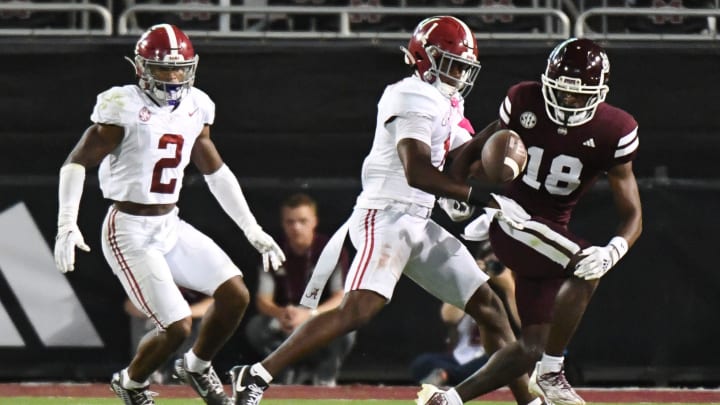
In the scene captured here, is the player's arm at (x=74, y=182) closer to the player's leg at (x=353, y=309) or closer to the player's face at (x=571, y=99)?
the player's leg at (x=353, y=309)

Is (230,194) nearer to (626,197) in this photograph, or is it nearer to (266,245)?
(266,245)

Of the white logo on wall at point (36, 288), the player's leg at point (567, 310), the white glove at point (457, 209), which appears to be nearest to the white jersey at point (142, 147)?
the white glove at point (457, 209)

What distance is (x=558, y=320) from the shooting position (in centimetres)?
536

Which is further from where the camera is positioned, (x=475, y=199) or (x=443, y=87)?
(x=443, y=87)

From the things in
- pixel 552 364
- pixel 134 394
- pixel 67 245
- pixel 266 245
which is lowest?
pixel 134 394

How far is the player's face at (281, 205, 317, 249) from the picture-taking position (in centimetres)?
755

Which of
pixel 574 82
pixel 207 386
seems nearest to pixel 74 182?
pixel 207 386

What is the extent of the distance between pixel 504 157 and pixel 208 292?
138cm

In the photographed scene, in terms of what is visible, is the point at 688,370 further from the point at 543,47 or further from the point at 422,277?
the point at 422,277

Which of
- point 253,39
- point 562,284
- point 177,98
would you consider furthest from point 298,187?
point 562,284

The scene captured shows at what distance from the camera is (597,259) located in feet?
17.0

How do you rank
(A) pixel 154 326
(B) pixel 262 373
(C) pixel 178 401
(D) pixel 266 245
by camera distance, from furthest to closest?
(A) pixel 154 326 < (C) pixel 178 401 < (D) pixel 266 245 < (B) pixel 262 373

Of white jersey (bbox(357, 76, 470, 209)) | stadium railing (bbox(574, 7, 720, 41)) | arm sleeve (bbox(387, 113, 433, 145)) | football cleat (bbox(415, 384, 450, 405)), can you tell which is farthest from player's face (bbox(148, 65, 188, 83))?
stadium railing (bbox(574, 7, 720, 41))

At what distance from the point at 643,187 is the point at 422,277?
8.30 ft
